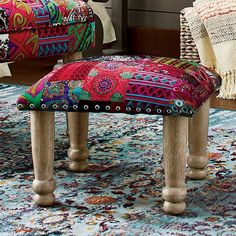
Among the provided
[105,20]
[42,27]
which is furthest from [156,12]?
[42,27]

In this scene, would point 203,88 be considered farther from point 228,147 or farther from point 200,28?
point 200,28

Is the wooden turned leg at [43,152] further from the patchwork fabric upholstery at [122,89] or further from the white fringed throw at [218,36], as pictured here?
the white fringed throw at [218,36]

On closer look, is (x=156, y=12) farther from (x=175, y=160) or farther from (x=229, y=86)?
(x=175, y=160)

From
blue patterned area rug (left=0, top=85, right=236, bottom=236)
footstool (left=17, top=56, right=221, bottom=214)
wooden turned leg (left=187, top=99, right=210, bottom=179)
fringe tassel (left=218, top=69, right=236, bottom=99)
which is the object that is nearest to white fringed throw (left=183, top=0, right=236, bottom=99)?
fringe tassel (left=218, top=69, right=236, bottom=99)

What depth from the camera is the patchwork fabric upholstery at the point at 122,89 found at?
152 centimetres

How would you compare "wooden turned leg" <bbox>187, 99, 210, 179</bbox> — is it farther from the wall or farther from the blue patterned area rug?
the wall

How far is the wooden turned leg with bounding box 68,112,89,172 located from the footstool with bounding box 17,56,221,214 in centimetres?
21

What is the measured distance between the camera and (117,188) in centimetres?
181

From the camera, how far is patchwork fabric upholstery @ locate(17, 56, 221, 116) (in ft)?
4.99

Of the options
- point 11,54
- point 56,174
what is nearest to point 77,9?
point 11,54

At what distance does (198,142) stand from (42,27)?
0.54 m

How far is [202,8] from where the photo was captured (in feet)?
9.64

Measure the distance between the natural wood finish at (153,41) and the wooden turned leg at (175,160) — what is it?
2137mm

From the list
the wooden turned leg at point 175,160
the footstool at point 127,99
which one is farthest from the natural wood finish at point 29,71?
the wooden turned leg at point 175,160
